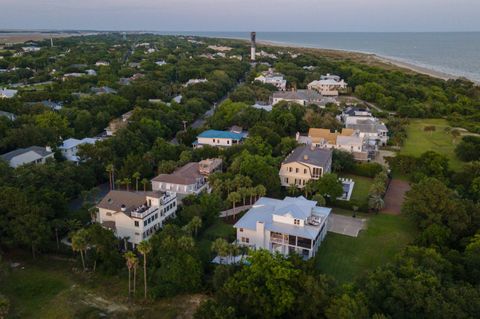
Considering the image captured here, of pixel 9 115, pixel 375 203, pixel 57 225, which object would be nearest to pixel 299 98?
pixel 375 203

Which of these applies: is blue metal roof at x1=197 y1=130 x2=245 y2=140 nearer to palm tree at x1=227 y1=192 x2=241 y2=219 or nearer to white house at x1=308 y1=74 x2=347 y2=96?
palm tree at x1=227 y1=192 x2=241 y2=219

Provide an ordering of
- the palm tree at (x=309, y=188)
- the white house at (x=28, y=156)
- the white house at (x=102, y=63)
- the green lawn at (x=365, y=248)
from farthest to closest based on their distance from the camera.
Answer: the white house at (x=102, y=63) < the white house at (x=28, y=156) < the palm tree at (x=309, y=188) < the green lawn at (x=365, y=248)

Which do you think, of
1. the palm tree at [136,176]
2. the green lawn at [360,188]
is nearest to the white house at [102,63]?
the palm tree at [136,176]

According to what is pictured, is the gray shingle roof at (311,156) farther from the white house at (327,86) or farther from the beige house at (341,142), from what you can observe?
the white house at (327,86)

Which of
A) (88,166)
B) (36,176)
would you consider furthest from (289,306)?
(88,166)

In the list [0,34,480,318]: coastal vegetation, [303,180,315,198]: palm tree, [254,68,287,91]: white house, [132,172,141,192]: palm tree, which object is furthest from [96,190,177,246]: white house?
[254,68,287,91]: white house

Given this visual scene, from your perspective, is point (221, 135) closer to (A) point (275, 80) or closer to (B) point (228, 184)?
(B) point (228, 184)
